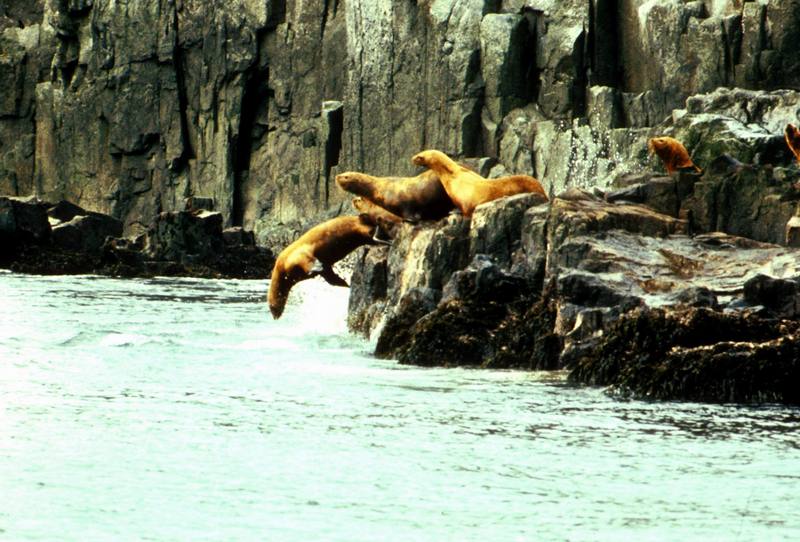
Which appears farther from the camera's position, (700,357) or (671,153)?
(671,153)

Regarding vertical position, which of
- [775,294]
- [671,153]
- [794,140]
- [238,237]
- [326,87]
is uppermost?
[326,87]

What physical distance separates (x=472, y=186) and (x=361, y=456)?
7.35 metres

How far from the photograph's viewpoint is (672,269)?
430 inches

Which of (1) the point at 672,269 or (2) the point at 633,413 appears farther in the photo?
(1) the point at 672,269

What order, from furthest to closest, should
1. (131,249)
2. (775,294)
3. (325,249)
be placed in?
(131,249), (325,249), (775,294)

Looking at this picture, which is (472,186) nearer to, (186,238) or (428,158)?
(428,158)

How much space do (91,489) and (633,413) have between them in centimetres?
352

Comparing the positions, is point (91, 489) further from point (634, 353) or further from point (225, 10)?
point (225, 10)

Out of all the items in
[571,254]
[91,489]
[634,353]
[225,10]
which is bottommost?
[91,489]

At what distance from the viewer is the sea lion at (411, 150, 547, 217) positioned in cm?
1381

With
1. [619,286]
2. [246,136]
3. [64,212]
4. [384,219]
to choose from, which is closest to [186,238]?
[64,212]

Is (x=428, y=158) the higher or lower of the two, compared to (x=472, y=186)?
higher

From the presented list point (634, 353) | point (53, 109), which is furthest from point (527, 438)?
point (53, 109)

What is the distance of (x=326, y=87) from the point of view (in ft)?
139
